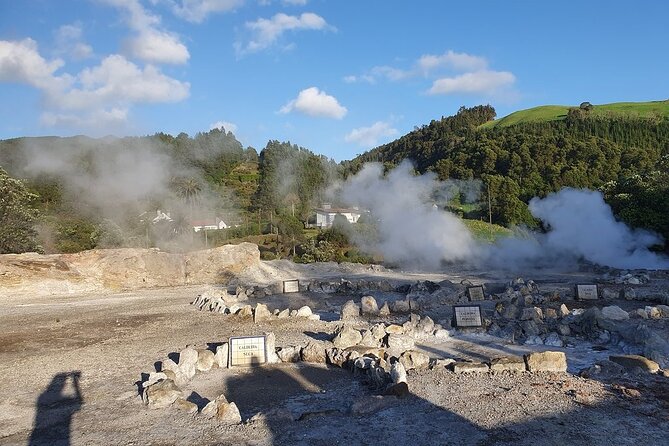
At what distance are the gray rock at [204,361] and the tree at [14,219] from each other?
53.0 feet

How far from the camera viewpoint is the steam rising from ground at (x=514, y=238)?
18.5m

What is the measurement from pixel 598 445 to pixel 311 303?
8784mm

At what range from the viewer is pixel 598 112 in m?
53.6

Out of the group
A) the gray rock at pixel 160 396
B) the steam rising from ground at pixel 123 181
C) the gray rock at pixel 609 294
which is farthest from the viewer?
the steam rising from ground at pixel 123 181

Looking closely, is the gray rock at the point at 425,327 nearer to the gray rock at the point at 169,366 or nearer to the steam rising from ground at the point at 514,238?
the gray rock at the point at 169,366

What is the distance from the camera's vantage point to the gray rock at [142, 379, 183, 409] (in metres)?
5.32

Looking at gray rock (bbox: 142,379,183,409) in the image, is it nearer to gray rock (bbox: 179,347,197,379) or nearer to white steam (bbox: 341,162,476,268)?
gray rock (bbox: 179,347,197,379)

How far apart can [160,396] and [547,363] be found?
176 inches

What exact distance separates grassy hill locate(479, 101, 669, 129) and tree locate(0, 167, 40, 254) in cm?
5139

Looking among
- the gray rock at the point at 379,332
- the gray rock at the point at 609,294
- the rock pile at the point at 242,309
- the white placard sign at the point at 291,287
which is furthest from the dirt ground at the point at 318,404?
the white placard sign at the point at 291,287

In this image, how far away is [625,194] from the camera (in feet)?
71.3

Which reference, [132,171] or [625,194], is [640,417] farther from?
[132,171]

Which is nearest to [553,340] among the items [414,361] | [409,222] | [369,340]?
[414,361]

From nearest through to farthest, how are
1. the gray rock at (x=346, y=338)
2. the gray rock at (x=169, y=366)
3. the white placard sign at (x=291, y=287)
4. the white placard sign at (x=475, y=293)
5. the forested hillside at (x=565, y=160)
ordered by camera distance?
the gray rock at (x=169, y=366)
the gray rock at (x=346, y=338)
the white placard sign at (x=475, y=293)
the white placard sign at (x=291, y=287)
the forested hillside at (x=565, y=160)
